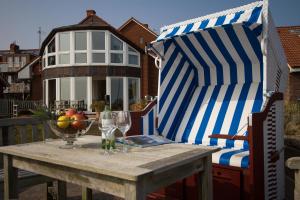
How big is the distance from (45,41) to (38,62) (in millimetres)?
13455

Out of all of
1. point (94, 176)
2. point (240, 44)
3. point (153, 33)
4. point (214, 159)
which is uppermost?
point (153, 33)

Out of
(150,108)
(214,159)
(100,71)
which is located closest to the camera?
(214,159)

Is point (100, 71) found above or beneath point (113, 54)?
beneath

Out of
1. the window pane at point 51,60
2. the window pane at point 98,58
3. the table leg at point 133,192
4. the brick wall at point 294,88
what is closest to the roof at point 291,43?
the brick wall at point 294,88

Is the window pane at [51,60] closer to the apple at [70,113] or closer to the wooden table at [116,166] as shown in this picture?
the wooden table at [116,166]

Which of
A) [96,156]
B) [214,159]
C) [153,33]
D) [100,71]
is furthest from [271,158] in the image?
[153,33]

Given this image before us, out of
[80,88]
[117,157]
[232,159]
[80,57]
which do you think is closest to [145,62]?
[80,57]

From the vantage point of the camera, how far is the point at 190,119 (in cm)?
446

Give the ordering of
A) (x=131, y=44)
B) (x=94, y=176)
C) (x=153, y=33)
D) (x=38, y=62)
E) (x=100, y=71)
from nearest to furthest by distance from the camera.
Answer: (x=94, y=176)
(x=100, y=71)
(x=131, y=44)
(x=153, y=33)
(x=38, y=62)

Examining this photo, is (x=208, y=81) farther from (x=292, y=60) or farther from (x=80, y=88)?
(x=80, y=88)

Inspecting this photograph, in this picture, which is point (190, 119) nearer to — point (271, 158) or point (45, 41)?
point (271, 158)

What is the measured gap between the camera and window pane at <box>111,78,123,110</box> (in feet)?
63.8

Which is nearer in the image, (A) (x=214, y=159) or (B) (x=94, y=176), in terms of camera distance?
(B) (x=94, y=176)

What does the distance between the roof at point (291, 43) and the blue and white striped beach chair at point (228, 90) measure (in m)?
12.6
